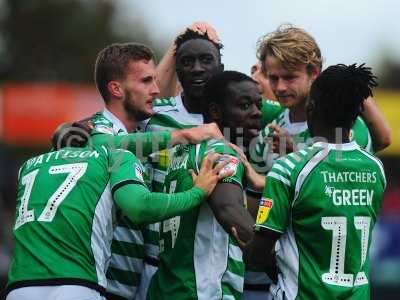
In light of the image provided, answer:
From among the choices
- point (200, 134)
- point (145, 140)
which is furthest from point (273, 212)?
point (145, 140)

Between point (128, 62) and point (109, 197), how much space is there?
4.67 ft

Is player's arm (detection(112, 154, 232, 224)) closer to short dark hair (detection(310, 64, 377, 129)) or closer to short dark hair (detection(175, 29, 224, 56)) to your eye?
short dark hair (detection(310, 64, 377, 129))

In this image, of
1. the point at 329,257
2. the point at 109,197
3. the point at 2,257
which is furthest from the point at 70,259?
the point at 2,257

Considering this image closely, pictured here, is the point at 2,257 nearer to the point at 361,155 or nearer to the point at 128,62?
the point at 128,62

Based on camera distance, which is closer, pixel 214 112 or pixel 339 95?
pixel 339 95

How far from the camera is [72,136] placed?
6551mm

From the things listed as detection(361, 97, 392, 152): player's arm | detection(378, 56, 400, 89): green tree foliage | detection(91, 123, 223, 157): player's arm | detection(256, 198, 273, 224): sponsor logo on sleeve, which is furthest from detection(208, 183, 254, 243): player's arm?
detection(378, 56, 400, 89): green tree foliage

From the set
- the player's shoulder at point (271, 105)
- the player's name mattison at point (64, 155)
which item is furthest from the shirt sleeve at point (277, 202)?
the player's shoulder at point (271, 105)

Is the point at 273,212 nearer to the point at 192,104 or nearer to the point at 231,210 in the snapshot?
the point at 231,210

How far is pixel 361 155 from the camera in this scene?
5.82 m

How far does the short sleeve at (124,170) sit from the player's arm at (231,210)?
0.50 m

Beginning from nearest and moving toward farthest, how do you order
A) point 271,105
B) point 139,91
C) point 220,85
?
1. point 220,85
2. point 139,91
3. point 271,105

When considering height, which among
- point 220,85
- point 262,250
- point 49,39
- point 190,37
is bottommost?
point 49,39

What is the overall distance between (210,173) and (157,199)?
410 millimetres
